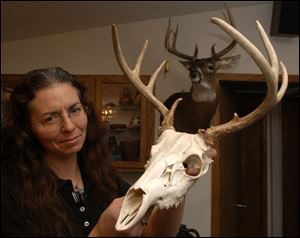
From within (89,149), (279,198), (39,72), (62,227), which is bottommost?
(279,198)

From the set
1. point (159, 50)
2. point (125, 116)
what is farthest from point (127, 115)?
point (159, 50)

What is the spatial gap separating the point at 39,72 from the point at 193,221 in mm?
1257

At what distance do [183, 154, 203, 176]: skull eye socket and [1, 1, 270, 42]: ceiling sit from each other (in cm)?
93

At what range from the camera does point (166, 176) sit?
A: 49 centimetres

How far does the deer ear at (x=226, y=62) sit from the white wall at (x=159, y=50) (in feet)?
0.15

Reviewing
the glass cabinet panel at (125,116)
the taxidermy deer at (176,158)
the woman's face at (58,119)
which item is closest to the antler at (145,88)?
the taxidermy deer at (176,158)

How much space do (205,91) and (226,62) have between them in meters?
0.16

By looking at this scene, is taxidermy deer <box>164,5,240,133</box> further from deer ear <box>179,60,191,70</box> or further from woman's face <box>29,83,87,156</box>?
woman's face <box>29,83,87,156</box>

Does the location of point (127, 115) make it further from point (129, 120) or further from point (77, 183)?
point (77, 183)

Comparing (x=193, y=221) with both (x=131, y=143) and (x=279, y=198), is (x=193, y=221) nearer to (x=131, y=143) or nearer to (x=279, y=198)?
(x=131, y=143)

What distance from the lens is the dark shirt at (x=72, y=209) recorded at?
20.2 inches

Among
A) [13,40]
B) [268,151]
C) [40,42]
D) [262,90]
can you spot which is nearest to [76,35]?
[40,42]

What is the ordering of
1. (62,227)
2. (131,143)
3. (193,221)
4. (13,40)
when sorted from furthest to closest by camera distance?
(193,221)
(13,40)
(131,143)
(62,227)

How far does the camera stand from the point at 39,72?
0.58 meters
